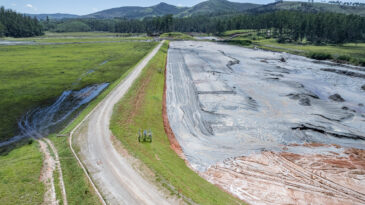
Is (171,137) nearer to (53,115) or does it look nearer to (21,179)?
(21,179)

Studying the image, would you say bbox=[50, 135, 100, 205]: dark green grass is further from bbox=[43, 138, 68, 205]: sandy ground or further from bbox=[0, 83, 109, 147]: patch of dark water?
bbox=[0, 83, 109, 147]: patch of dark water

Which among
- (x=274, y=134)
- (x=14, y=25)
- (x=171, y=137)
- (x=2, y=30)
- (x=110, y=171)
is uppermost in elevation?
(x=14, y=25)

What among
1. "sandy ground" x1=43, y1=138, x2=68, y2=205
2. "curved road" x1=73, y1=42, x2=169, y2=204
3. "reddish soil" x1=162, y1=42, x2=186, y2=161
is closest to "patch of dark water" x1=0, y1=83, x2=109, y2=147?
"sandy ground" x1=43, y1=138, x2=68, y2=205

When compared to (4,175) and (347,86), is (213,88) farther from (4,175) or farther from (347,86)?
(4,175)

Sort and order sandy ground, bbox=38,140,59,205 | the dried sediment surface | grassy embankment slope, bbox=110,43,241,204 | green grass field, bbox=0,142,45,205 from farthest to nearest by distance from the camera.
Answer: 1. the dried sediment surface
2. grassy embankment slope, bbox=110,43,241,204
3. sandy ground, bbox=38,140,59,205
4. green grass field, bbox=0,142,45,205

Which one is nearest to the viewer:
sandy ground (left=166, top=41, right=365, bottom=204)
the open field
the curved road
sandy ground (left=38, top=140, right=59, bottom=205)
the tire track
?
sandy ground (left=38, top=140, right=59, bottom=205)

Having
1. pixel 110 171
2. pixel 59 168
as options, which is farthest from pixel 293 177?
pixel 59 168
